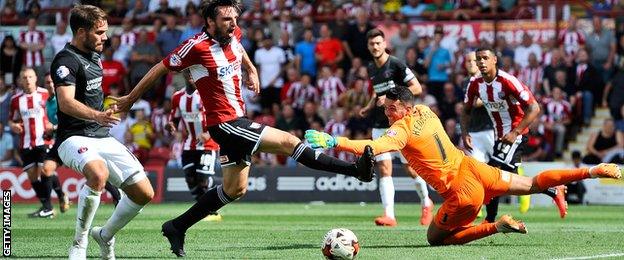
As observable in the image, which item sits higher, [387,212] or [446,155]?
[446,155]

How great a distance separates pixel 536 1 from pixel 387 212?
13.8 m

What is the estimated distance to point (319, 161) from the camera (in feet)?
36.5

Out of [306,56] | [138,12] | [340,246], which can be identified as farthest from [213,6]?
[138,12]

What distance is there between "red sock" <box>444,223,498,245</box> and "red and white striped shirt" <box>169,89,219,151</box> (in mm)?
6775

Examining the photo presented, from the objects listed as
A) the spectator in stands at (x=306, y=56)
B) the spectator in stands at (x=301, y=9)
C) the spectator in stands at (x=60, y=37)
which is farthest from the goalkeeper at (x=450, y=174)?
the spectator in stands at (x=60, y=37)

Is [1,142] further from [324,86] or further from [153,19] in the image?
[324,86]

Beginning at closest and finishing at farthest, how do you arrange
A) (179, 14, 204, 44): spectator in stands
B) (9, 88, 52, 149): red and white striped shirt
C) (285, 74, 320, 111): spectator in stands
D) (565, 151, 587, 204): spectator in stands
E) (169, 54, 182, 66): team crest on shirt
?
(169, 54, 182, 66): team crest on shirt < (9, 88, 52, 149): red and white striped shirt < (565, 151, 587, 204): spectator in stands < (285, 74, 320, 111): spectator in stands < (179, 14, 204, 44): spectator in stands

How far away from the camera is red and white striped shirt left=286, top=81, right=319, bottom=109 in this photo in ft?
91.4

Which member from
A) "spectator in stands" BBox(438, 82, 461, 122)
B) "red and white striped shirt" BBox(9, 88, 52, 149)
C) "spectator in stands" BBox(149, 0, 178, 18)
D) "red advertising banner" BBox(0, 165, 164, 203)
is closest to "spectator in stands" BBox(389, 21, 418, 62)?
"spectator in stands" BBox(438, 82, 461, 122)

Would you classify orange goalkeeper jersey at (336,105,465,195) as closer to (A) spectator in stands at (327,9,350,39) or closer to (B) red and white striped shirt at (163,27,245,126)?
(B) red and white striped shirt at (163,27,245,126)

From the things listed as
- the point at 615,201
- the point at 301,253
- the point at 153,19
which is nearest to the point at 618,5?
the point at 615,201

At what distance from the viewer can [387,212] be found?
53.4 ft

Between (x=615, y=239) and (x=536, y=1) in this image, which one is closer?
(x=615, y=239)

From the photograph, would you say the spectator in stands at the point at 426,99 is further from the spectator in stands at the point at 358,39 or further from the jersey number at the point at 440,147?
the jersey number at the point at 440,147
